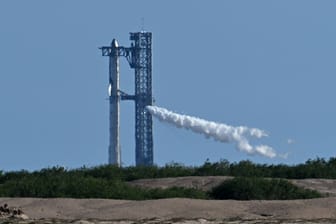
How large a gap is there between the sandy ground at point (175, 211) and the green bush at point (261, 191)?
17.9ft

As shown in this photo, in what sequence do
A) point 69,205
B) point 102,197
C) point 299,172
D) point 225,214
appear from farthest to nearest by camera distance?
point 299,172 → point 102,197 → point 69,205 → point 225,214

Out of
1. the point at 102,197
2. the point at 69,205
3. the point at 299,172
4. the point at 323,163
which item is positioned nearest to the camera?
the point at 69,205

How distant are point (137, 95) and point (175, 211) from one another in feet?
285

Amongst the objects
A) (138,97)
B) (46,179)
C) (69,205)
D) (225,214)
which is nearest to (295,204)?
(225,214)

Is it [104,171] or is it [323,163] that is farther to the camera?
[323,163]

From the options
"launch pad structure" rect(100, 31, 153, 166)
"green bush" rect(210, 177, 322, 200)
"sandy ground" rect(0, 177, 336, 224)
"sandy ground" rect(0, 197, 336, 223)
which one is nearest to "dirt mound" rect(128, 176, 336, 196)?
"green bush" rect(210, 177, 322, 200)

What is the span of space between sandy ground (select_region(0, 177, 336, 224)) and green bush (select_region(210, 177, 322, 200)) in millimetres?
5444

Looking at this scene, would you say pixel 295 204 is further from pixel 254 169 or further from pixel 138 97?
pixel 138 97

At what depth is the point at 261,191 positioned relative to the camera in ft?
118

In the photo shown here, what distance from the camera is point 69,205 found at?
30.5 metres

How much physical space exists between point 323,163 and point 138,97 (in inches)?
2602

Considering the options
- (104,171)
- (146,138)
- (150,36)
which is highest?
(150,36)

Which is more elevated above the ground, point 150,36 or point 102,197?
point 150,36

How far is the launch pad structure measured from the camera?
374 ft
